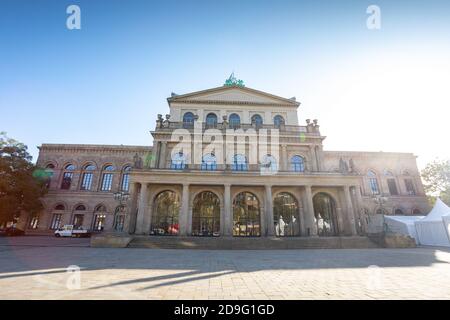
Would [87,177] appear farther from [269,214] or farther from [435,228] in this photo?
[435,228]

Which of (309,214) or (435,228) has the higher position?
(309,214)

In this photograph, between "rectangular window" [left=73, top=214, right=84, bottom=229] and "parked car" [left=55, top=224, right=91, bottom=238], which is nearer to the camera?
"parked car" [left=55, top=224, right=91, bottom=238]

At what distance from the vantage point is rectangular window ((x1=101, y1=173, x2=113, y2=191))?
2886 cm

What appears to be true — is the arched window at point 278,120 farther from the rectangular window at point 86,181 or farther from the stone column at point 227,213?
the rectangular window at point 86,181

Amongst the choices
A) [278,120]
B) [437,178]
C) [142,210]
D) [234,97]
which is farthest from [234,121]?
[437,178]

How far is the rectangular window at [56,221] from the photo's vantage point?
27016 mm

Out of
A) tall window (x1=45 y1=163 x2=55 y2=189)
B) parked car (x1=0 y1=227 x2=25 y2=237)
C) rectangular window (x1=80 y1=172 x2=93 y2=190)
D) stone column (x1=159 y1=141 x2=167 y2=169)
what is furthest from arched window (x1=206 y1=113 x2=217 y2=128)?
parked car (x1=0 y1=227 x2=25 y2=237)

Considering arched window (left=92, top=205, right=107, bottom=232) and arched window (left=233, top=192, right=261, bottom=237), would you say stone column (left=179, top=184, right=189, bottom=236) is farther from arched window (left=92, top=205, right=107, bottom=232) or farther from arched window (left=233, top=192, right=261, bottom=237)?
arched window (left=92, top=205, right=107, bottom=232)

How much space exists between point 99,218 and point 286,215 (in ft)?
76.5

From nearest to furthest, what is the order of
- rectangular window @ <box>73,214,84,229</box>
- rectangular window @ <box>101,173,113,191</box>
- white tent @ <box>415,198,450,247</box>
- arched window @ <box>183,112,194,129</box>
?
white tent @ <box>415,198,450,247</box> → arched window @ <box>183,112,194,129</box> → rectangular window @ <box>73,214,84,229</box> → rectangular window @ <box>101,173,113,191</box>

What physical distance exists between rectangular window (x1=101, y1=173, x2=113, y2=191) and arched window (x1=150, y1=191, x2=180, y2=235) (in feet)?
39.8

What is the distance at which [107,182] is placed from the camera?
95.5 ft
